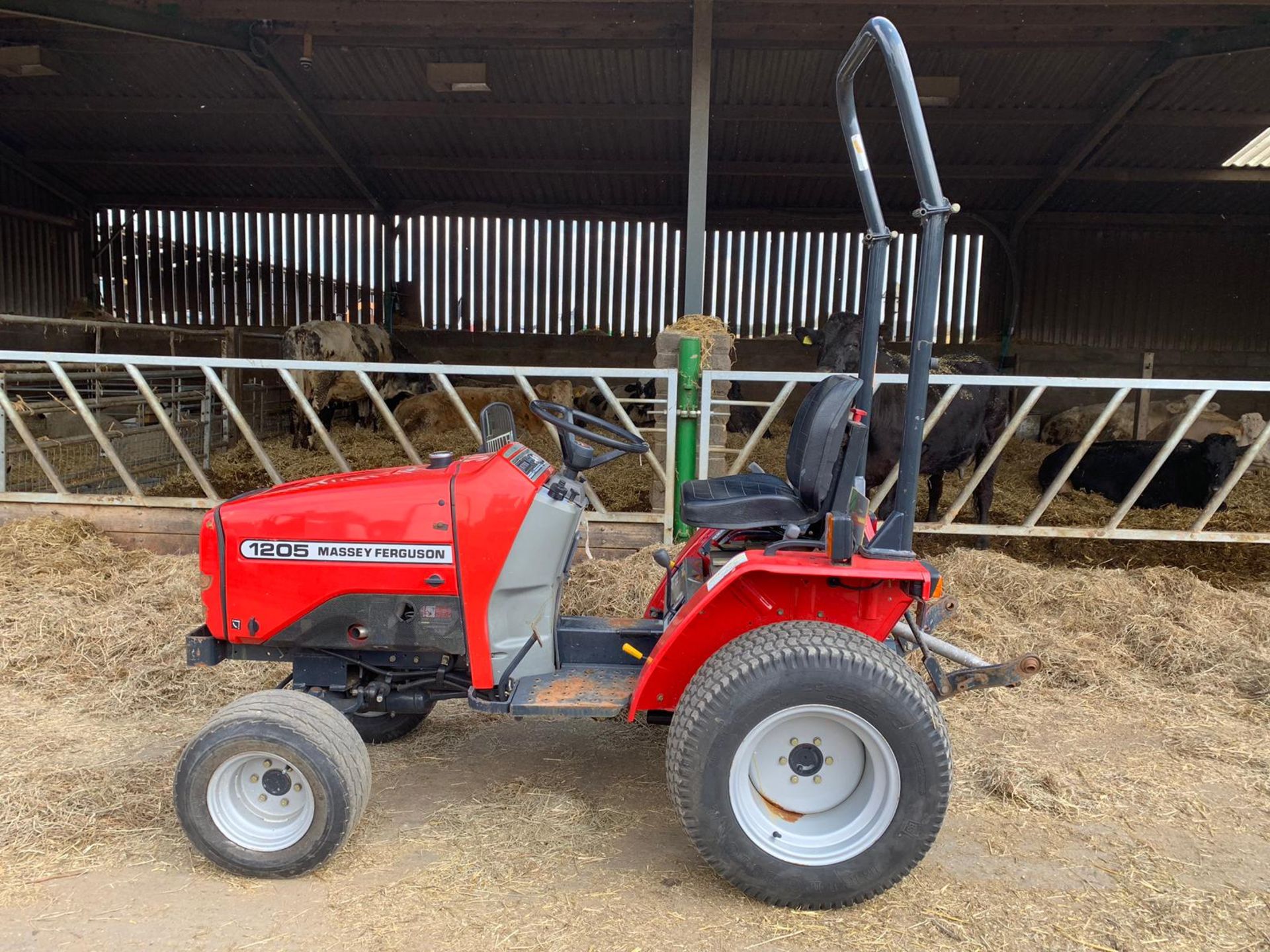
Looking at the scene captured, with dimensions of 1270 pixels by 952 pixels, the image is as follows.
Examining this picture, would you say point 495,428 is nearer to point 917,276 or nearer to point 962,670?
point 917,276

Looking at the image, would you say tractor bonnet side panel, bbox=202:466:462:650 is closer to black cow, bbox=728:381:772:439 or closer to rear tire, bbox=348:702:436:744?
rear tire, bbox=348:702:436:744

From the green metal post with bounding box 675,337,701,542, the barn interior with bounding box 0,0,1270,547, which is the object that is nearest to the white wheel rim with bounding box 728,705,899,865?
the green metal post with bounding box 675,337,701,542

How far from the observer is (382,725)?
11.6 ft

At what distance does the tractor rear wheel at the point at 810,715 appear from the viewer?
237 centimetres

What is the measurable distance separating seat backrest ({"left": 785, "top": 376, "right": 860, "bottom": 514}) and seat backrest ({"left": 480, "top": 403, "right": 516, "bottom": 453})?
0.92m

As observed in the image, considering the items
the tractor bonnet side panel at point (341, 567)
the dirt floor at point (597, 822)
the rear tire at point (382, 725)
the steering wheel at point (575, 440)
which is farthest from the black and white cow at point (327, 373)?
the steering wheel at point (575, 440)

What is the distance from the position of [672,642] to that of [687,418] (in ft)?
10.00

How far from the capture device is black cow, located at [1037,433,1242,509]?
8000mm

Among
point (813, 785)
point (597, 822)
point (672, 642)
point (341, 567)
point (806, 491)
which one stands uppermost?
point (806, 491)

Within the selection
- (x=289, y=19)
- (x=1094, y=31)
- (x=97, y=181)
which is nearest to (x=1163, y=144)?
A: (x=1094, y=31)

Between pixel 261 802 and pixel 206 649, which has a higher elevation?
pixel 206 649

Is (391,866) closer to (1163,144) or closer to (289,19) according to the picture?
(289,19)

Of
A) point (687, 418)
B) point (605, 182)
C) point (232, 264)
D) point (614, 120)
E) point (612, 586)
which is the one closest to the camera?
point (612, 586)

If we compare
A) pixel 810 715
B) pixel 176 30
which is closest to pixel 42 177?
pixel 176 30
